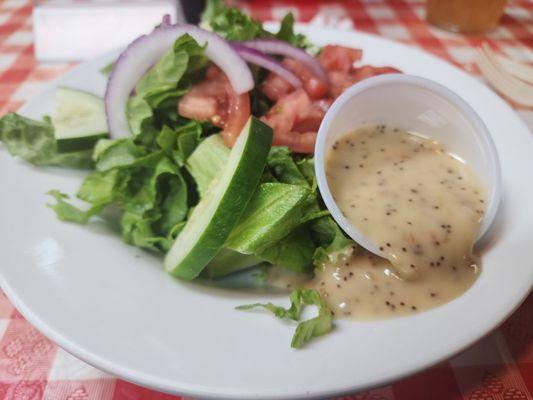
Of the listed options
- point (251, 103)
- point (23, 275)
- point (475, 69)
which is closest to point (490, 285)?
point (251, 103)

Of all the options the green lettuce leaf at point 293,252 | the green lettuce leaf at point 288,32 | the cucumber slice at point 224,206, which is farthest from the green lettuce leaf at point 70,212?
the green lettuce leaf at point 288,32

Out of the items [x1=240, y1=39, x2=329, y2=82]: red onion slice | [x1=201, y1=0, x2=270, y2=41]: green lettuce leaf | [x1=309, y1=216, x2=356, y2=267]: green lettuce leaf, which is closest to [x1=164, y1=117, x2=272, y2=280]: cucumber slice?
[x1=309, y1=216, x2=356, y2=267]: green lettuce leaf

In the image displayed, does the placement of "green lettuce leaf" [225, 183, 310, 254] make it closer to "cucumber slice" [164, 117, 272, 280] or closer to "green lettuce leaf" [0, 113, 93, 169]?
"cucumber slice" [164, 117, 272, 280]

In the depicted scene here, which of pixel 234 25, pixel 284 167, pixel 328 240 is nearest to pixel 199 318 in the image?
pixel 328 240

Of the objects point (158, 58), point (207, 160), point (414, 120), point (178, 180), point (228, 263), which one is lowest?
point (228, 263)

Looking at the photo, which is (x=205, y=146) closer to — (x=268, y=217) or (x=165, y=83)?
(x=165, y=83)

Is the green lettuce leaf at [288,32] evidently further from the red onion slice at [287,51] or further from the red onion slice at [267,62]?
the red onion slice at [267,62]
